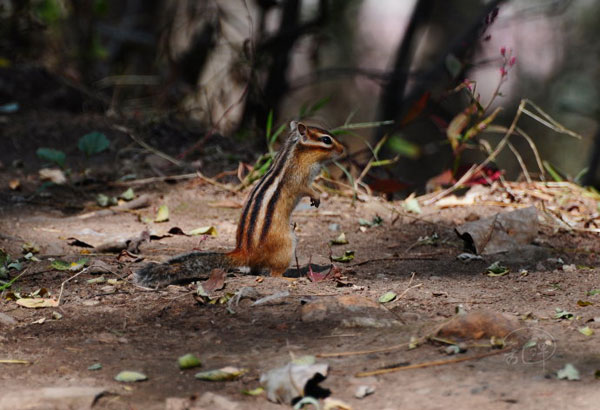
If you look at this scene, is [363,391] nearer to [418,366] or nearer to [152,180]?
[418,366]

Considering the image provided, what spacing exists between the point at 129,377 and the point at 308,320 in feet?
2.28

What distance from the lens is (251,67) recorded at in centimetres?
592

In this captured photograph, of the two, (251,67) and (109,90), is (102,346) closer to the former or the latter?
(251,67)

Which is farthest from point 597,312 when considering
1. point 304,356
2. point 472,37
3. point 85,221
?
point 472,37

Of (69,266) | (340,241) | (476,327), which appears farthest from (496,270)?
(69,266)

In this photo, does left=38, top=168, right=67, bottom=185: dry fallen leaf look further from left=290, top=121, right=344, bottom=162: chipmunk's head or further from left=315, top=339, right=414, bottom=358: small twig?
left=315, top=339, right=414, bottom=358: small twig

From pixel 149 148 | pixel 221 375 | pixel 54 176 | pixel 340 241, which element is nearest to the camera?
pixel 221 375

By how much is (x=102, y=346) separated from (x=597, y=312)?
1785mm

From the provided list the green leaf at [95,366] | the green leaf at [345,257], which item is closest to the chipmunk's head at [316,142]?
the green leaf at [345,257]

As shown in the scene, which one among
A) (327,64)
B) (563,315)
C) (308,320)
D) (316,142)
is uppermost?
(316,142)
